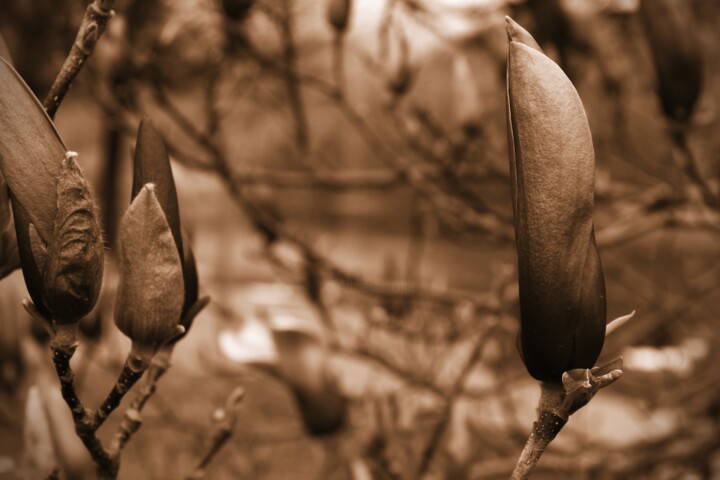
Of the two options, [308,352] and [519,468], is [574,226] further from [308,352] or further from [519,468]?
[308,352]

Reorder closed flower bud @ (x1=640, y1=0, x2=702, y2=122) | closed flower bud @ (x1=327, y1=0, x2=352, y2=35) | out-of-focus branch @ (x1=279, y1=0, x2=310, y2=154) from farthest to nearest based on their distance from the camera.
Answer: out-of-focus branch @ (x1=279, y1=0, x2=310, y2=154) < closed flower bud @ (x1=327, y1=0, x2=352, y2=35) < closed flower bud @ (x1=640, y1=0, x2=702, y2=122)

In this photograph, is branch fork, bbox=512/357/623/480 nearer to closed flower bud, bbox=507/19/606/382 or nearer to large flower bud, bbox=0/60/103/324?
closed flower bud, bbox=507/19/606/382

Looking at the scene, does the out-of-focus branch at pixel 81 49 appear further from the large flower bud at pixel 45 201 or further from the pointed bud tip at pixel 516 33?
the pointed bud tip at pixel 516 33

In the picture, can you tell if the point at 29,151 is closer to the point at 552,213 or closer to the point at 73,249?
the point at 73,249

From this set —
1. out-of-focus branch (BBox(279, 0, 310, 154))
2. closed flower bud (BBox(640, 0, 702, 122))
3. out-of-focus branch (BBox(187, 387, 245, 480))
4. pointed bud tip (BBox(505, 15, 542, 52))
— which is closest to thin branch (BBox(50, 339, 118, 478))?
out-of-focus branch (BBox(187, 387, 245, 480))

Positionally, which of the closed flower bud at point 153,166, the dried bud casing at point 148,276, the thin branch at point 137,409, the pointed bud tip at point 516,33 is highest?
the pointed bud tip at point 516,33

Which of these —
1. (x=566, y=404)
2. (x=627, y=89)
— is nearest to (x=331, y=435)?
(x=566, y=404)

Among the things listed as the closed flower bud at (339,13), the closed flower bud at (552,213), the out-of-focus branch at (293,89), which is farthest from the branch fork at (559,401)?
the out-of-focus branch at (293,89)

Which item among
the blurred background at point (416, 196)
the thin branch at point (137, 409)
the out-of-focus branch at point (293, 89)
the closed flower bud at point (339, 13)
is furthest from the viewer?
the out-of-focus branch at point (293, 89)
